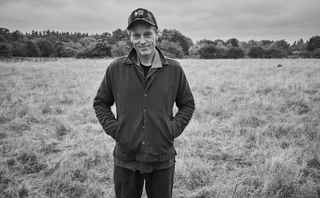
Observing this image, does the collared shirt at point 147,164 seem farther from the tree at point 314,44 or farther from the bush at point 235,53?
the tree at point 314,44

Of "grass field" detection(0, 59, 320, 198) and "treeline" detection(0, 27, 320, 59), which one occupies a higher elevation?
"treeline" detection(0, 27, 320, 59)

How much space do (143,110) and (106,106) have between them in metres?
0.55

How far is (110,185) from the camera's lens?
307 centimetres

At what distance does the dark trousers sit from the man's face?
120 centimetres

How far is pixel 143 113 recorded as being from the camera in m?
1.74

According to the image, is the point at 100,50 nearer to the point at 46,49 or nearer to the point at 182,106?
the point at 46,49

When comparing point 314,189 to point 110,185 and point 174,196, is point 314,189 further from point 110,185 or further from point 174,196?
point 110,185

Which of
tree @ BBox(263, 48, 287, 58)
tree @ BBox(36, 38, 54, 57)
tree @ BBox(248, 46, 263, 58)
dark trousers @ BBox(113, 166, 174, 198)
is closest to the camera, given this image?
dark trousers @ BBox(113, 166, 174, 198)

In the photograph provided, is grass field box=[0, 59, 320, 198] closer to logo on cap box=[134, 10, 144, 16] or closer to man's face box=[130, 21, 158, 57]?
man's face box=[130, 21, 158, 57]

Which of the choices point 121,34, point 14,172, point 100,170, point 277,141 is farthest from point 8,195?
point 121,34

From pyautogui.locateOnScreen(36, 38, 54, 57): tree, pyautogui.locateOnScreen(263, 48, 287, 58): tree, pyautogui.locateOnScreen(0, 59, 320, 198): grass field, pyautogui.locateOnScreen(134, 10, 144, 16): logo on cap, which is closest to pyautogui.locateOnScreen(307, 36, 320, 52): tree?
pyautogui.locateOnScreen(263, 48, 287, 58): tree

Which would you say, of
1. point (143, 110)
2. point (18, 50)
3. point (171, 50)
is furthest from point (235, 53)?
point (18, 50)

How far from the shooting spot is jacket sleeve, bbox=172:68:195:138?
1933 mm

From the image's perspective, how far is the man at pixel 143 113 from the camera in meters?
1.74
